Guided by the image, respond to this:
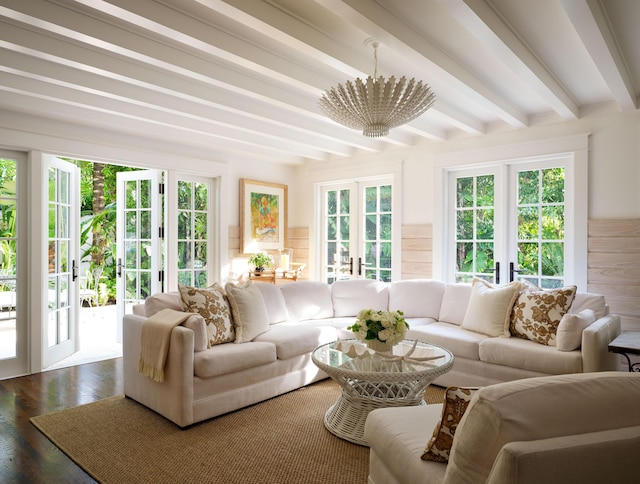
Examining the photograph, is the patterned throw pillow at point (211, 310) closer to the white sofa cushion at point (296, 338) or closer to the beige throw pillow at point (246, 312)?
the beige throw pillow at point (246, 312)

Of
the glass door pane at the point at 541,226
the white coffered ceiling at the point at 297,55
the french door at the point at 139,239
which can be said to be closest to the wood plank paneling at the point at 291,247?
the french door at the point at 139,239

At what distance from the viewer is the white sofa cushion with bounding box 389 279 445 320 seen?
4.48m

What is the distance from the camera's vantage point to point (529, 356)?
126 inches

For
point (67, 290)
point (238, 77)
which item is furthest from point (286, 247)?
point (238, 77)

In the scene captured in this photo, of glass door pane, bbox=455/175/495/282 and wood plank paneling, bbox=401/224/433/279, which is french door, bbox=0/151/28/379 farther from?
glass door pane, bbox=455/175/495/282

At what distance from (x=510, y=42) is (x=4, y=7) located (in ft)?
9.13

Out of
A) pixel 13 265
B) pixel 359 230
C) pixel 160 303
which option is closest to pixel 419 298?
pixel 359 230

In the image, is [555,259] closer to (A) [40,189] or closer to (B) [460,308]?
(B) [460,308]

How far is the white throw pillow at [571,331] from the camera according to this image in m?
3.11

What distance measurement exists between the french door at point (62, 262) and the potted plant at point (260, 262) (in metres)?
2.09

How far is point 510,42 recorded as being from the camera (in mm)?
2602

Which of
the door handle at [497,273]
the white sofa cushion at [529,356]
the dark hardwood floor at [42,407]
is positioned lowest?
the dark hardwood floor at [42,407]

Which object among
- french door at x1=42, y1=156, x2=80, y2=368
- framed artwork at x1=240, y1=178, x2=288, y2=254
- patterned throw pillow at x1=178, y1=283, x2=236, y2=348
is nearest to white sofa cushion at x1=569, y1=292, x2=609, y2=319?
patterned throw pillow at x1=178, y1=283, x2=236, y2=348

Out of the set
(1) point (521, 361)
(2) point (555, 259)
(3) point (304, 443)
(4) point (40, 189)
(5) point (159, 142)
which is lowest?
(3) point (304, 443)
